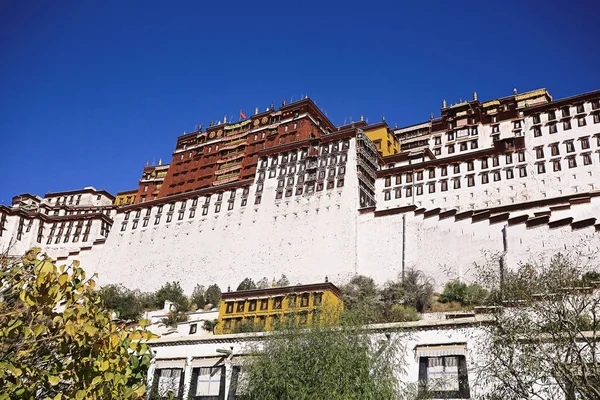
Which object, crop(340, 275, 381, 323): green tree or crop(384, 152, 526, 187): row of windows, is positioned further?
crop(384, 152, 526, 187): row of windows

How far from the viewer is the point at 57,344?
26.4ft

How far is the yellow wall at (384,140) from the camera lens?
5716 centimetres

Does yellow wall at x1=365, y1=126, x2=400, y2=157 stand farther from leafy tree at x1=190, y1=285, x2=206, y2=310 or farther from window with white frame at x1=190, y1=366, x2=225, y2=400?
window with white frame at x1=190, y1=366, x2=225, y2=400

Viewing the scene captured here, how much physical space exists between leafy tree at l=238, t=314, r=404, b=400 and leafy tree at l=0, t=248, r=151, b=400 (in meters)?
6.86

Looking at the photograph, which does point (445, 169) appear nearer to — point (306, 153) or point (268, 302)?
point (306, 153)

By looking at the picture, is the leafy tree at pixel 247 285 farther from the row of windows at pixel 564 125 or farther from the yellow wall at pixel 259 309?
the row of windows at pixel 564 125

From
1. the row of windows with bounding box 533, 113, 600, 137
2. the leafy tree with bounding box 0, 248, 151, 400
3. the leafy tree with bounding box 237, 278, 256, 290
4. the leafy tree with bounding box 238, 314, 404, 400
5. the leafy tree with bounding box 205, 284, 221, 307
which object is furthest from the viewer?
the row of windows with bounding box 533, 113, 600, 137

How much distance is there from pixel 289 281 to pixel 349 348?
30774 mm

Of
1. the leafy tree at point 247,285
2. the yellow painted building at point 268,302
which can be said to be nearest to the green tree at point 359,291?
the yellow painted building at point 268,302

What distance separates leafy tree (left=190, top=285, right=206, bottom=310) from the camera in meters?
45.5

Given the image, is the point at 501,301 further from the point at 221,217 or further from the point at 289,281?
the point at 221,217

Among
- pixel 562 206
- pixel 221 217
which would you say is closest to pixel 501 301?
pixel 562 206

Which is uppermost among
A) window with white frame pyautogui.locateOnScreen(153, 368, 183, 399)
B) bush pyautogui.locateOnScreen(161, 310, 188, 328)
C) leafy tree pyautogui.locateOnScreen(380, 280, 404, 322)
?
leafy tree pyautogui.locateOnScreen(380, 280, 404, 322)

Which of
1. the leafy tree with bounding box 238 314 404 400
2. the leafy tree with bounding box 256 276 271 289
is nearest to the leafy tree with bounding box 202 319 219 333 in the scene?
the leafy tree with bounding box 256 276 271 289
